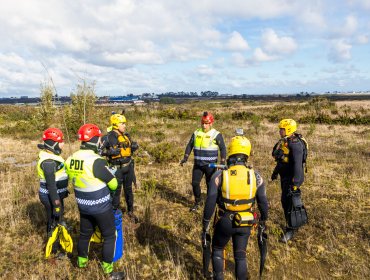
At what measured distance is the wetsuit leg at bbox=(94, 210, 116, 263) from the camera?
428cm

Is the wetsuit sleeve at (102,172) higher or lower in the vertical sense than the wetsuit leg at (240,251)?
higher

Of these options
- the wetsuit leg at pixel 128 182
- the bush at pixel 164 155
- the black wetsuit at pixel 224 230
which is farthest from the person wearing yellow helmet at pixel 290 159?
the bush at pixel 164 155

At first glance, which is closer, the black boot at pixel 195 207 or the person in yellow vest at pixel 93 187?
the person in yellow vest at pixel 93 187

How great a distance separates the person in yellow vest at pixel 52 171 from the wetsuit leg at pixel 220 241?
8.33ft

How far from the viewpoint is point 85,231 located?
4.46 meters

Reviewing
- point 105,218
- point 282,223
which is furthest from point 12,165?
point 282,223

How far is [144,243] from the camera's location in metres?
5.88

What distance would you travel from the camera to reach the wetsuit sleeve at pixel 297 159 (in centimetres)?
531

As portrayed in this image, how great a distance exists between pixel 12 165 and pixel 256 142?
465 inches

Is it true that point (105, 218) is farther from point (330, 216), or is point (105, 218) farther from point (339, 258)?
point (330, 216)

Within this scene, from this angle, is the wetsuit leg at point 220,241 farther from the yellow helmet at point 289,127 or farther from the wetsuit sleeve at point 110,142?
the wetsuit sleeve at point 110,142

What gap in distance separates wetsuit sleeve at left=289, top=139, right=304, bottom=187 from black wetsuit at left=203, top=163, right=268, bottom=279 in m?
1.67

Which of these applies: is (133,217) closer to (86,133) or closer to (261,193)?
(86,133)

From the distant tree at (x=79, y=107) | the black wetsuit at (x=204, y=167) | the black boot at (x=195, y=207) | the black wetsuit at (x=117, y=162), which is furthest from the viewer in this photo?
the distant tree at (x=79, y=107)
